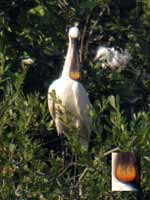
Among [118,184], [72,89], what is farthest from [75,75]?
[118,184]

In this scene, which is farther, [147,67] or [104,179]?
[147,67]

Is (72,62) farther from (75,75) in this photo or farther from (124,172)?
(124,172)

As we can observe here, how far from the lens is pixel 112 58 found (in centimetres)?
824

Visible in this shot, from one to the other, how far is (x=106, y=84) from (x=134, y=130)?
2012 millimetres

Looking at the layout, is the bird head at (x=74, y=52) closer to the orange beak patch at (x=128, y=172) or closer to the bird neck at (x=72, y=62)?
the bird neck at (x=72, y=62)

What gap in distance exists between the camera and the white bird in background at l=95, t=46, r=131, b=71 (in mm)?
7859

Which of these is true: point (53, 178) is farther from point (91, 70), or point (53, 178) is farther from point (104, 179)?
point (91, 70)

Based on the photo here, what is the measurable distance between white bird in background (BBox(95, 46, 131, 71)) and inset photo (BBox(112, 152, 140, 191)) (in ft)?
8.63

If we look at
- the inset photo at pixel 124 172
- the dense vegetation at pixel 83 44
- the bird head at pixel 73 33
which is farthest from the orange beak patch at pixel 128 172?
the bird head at pixel 73 33


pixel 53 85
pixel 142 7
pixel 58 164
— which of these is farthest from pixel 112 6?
pixel 58 164

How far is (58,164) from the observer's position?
18.7 feet

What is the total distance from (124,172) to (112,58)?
316 cm

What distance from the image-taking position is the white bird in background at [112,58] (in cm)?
786

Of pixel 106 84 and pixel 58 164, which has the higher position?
pixel 106 84
